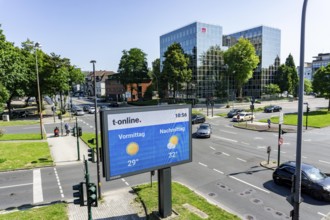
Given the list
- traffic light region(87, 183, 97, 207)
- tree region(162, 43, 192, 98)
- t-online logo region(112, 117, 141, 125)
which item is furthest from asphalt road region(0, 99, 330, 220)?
tree region(162, 43, 192, 98)

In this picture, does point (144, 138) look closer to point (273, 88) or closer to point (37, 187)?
point (37, 187)

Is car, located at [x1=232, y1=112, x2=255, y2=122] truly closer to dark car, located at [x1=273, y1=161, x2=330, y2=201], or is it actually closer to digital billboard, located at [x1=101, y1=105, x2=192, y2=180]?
dark car, located at [x1=273, y1=161, x2=330, y2=201]

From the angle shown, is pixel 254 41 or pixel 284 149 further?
pixel 254 41

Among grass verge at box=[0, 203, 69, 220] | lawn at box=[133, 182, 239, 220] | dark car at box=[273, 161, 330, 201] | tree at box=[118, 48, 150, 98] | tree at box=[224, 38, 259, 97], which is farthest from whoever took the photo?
tree at box=[118, 48, 150, 98]

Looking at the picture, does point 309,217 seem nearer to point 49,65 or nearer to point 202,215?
point 202,215

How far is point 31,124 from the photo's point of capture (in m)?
41.6

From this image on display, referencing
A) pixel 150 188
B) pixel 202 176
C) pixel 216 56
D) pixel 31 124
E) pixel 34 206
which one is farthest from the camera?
pixel 216 56

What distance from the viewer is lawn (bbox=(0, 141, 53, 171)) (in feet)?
65.0

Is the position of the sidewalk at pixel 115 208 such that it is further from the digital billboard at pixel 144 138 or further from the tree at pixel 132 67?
the tree at pixel 132 67

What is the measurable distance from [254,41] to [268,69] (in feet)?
31.6

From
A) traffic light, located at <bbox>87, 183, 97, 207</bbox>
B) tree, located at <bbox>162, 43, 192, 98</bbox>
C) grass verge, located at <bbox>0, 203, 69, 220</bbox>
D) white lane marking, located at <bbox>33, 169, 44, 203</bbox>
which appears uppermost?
tree, located at <bbox>162, 43, 192, 98</bbox>

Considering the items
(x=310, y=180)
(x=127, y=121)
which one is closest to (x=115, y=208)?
(x=127, y=121)

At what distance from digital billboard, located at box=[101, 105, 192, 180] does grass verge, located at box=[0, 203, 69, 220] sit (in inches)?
163

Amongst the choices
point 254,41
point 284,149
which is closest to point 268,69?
point 254,41
